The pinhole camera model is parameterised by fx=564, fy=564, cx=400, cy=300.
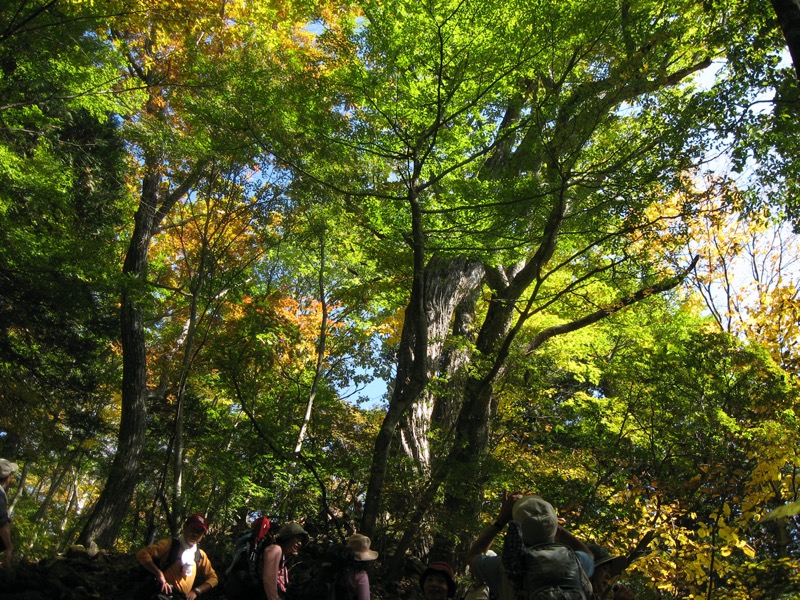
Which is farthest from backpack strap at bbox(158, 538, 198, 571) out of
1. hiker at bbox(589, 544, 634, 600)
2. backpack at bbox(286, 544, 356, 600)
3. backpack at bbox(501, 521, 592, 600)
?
hiker at bbox(589, 544, 634, 600)

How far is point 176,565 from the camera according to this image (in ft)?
13.4

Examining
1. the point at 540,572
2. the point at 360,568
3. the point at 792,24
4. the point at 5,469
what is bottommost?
the point at 360,568

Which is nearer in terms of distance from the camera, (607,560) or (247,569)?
(607,560)

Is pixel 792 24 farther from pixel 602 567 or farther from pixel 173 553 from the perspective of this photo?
pixel 173 553

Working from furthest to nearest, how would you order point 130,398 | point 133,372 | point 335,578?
point 133,372 → point 130,398 → point 335,578

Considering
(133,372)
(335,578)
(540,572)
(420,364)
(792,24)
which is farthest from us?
(133,372)

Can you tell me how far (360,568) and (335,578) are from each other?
7.4 inches

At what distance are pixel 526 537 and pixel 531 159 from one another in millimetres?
5892

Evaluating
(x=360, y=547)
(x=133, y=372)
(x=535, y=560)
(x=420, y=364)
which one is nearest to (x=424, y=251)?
(x=420, y=364)

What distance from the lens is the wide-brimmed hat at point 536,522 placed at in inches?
108

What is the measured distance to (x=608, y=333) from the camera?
1262 cm

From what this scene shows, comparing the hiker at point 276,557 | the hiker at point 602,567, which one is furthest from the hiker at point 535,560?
the hiker at point 276,557

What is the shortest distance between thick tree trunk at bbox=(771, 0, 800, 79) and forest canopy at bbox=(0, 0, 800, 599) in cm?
5

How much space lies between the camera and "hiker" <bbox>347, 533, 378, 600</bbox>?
12.8 ft
